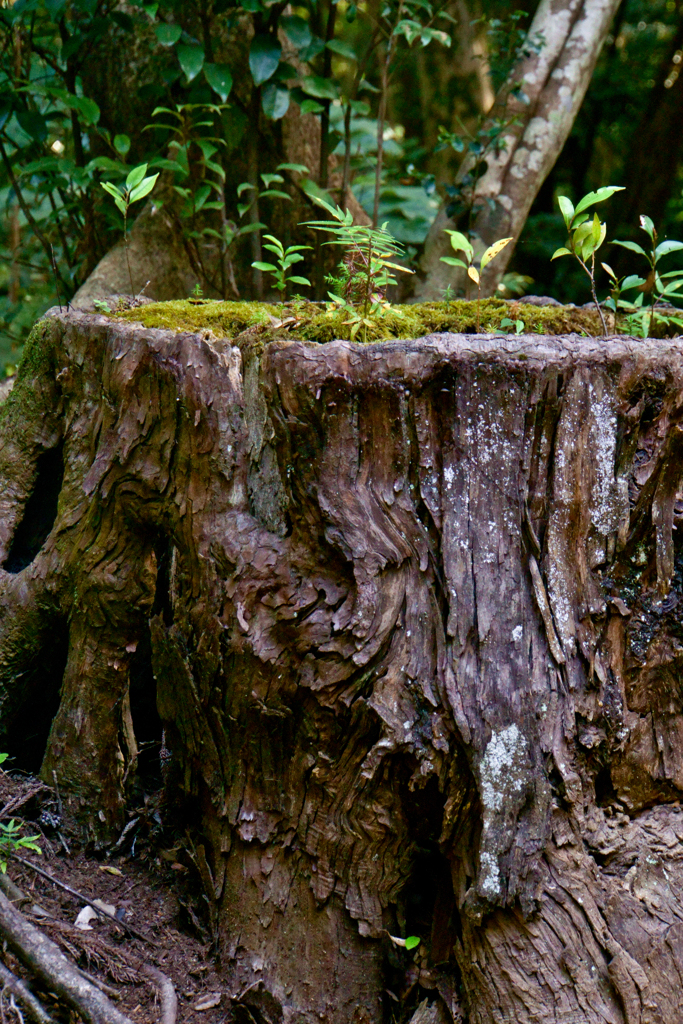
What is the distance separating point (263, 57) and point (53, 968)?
358 centimetres

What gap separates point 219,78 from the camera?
327cm

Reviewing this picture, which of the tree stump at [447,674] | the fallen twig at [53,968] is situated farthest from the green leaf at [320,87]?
the fallen twig at [53,968]

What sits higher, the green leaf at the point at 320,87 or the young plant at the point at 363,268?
the green leaf at the point at 320,87

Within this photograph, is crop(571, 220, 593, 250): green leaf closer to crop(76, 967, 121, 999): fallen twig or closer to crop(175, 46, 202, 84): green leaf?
crop(175, 46, 202, 84): green leaf

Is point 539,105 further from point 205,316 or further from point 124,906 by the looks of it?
point 124,906

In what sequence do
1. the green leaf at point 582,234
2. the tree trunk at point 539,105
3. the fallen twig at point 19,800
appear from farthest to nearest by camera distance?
the tree trunk at point 539,105 < the fallen twig at point 19,800 < the green leaf at point 582,234

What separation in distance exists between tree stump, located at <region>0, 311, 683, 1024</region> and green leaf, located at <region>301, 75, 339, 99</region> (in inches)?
88.8

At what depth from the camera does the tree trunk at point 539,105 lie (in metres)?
3.95

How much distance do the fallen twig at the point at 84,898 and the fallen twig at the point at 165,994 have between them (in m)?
0.11

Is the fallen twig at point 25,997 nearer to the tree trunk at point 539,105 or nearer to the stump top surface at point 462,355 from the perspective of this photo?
the stump top surface at point 462,355

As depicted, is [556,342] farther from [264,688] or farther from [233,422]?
[264,688]

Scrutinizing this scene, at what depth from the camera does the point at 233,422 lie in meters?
2.09

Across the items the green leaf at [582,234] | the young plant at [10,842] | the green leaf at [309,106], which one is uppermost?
the green leaf at [309,106]

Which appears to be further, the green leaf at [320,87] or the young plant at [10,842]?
the green leaf at [320,87]
